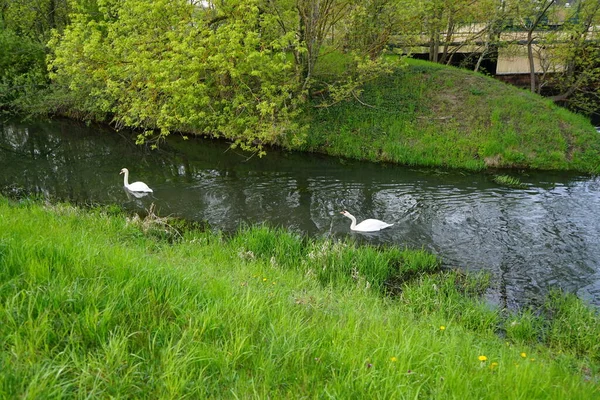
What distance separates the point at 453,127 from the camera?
55.1 feet

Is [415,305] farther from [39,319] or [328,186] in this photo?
[328,186]

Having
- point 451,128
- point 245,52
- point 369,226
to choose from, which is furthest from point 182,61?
point 451,128

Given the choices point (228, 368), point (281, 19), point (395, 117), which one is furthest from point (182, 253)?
point (395, 117)

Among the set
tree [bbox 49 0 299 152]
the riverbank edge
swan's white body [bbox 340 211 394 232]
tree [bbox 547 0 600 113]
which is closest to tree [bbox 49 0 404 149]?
tree [bbox 49 0 299 152]

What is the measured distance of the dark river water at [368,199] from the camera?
8.36m

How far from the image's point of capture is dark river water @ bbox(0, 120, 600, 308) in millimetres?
8359

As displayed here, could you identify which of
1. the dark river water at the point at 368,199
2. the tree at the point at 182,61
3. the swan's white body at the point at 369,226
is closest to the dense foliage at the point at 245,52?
the tree at the point at 182,61

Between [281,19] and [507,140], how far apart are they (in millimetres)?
9538

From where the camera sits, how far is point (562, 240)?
9141 millimetres

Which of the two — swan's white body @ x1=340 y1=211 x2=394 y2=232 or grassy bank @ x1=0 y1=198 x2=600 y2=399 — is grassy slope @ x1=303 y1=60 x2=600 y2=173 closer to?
swan's white body @ x1=340 y1=211 x2=394 y2=232

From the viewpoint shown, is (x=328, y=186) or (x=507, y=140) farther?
(x=507, y=140)

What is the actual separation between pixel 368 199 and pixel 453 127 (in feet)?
22.5

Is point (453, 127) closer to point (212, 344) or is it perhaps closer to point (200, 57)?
point (200, 57)

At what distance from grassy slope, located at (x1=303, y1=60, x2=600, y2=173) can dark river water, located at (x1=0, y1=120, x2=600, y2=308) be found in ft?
3.09
